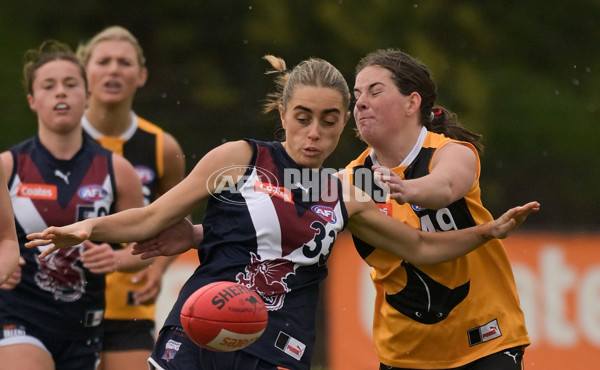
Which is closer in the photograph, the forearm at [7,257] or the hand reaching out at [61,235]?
the hand reaching out at [61,235]

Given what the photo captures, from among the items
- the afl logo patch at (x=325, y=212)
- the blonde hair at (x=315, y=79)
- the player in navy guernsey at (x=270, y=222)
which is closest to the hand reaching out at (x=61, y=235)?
the player in navy guernsey at (x=270, y=222)

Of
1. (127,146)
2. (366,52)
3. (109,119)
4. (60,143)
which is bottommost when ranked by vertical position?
(60,143)

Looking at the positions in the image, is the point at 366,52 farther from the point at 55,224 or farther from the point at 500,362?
the point at 500,362

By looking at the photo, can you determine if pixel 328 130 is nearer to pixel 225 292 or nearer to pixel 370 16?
pixel 225 292

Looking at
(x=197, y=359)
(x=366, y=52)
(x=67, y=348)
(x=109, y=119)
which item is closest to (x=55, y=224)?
(x=67, y=348)

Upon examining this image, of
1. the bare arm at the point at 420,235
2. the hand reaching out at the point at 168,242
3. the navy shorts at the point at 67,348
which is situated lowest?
the navy shorts at the point at 67,348

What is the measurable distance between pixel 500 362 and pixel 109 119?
3100 millimetres

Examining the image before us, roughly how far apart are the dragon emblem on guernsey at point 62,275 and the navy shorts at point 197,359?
1629mm

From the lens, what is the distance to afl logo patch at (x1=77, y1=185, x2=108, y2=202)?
5738mm

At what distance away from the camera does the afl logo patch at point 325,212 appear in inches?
172

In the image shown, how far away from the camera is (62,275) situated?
5.70 metres

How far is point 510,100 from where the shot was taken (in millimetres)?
13531

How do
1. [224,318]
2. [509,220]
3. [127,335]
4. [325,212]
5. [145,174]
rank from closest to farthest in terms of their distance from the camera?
[224,318]
[325,212]
[509,220]
[127,335]
[145,174]

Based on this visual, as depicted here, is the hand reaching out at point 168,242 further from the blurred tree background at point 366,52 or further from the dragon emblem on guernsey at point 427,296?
the blurred tree background at point 366,52
